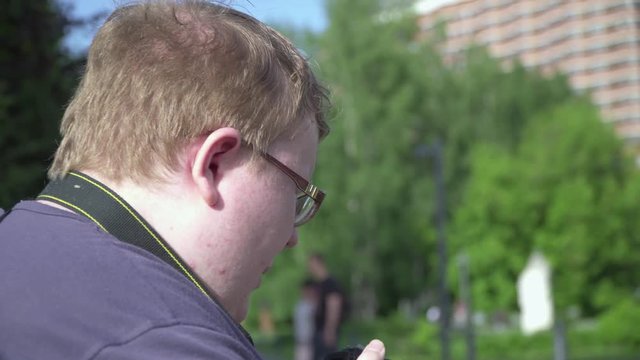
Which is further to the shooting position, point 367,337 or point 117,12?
point 367,337

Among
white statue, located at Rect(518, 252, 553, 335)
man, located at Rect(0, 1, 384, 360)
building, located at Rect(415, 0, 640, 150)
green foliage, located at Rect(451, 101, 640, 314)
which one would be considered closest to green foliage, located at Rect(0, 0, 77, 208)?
man, located at Rect(0, 1, 384, 360)

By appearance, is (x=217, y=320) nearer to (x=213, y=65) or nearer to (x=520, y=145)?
(x=213, y=65)

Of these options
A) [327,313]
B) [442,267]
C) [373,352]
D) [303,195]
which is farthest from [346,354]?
[442,267]

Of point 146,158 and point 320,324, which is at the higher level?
point 320,324

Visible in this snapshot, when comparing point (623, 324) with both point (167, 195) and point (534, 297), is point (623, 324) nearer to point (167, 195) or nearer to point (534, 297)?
point (534, 297)

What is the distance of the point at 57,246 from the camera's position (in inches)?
47.7

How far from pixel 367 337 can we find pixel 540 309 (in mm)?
7355

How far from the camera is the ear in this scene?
4.18ft

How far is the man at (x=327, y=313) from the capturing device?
1214 centimetres

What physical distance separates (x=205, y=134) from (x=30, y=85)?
739 cm

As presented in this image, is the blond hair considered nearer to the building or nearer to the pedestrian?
the pedestrian

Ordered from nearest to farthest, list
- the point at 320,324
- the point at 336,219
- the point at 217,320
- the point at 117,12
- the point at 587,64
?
the point at 217,320 → the point at 117,12 → the point at 320,324 → the point at 336,219 → the point at 587,64

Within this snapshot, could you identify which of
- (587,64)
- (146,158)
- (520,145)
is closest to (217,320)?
(146,158)

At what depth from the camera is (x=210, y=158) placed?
1.28 metres
